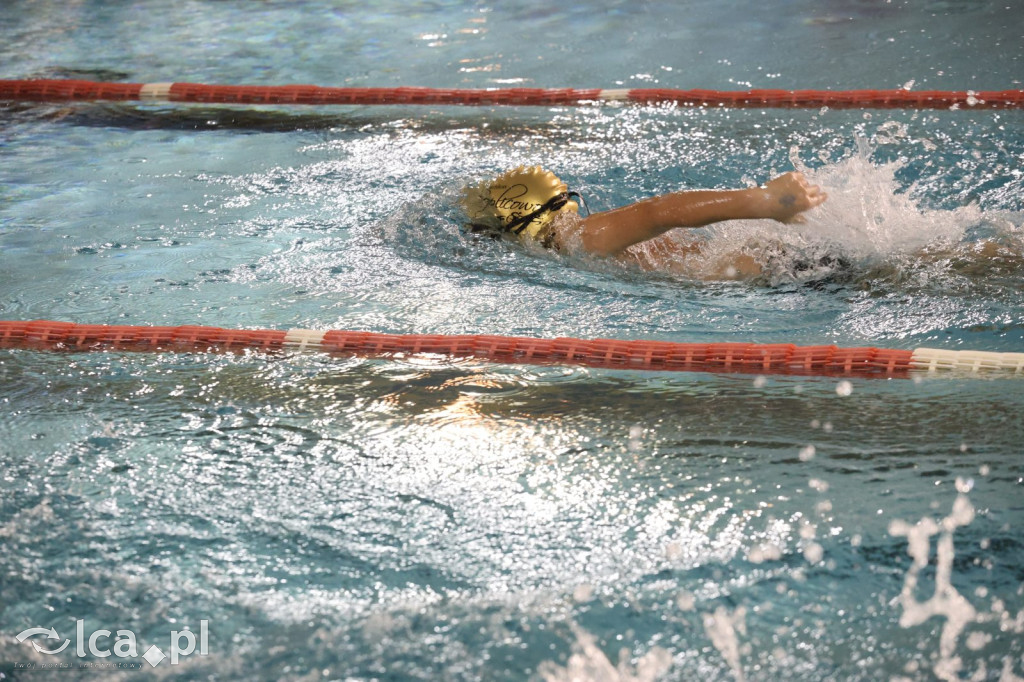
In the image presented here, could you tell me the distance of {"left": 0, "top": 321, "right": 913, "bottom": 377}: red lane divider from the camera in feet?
9.65

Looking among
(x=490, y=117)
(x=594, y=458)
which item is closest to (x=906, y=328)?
(x=594, y=458)

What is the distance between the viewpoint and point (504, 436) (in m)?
2.66

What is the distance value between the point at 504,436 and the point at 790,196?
1171mm

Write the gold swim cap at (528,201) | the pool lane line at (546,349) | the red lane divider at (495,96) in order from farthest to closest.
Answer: the red lane divider at (495,96) < the gold swim cap at (528,201) < the pool lane line at (546,349)

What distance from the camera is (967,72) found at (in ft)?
20.6

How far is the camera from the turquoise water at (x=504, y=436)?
6.51 ft

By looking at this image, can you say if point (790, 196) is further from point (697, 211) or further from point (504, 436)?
point (504, 436)

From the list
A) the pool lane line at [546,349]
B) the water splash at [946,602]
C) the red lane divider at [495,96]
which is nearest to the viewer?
the water splash at [946,602]

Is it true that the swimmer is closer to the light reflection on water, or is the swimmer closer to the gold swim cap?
the gold swim cap

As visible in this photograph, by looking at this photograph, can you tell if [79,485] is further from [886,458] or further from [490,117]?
[490,117]

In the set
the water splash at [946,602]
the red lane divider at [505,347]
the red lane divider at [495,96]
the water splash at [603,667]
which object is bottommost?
the water splash at [603,667]

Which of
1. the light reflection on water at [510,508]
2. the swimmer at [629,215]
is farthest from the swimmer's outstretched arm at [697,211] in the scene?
the light reflection on water at [510,508]

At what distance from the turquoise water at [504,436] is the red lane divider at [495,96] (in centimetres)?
30

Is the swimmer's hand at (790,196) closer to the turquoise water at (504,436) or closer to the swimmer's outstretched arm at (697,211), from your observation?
the swimmer's outstretched arm at (697,211)
